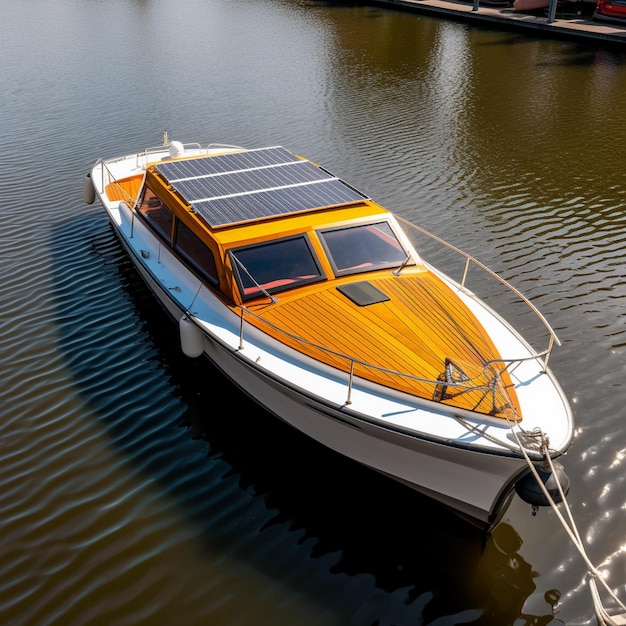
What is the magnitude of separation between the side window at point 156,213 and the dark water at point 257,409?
5.00 ft

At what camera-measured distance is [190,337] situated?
848 centimetres

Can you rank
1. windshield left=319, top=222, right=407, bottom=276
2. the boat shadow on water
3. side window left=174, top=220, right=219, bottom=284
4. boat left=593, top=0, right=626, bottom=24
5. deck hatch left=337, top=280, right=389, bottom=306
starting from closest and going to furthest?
1. the boat shadow on water
2. deck hatch left=337, top=280, right=389, bottom=306
3. windshield left=319, top=222, right=407, bottom=276
4. side window left=174, top=220, right=219, bottom=284
5. boat left=593, top=0, right=626, bottom=24

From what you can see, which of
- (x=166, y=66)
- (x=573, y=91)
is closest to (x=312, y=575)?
(x=573, y=91)

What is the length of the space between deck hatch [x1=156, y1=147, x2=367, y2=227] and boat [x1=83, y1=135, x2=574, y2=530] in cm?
4

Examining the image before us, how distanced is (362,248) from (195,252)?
263 cm

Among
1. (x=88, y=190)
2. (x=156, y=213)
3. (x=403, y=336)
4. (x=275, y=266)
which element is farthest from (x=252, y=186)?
(x=88, y=190)

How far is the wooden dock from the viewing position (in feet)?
105

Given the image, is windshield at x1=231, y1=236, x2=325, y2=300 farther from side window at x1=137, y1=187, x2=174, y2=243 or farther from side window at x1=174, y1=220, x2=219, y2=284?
side window at x1=137, y1=187, x2=174, y2=243

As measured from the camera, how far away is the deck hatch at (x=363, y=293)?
8.09 meters

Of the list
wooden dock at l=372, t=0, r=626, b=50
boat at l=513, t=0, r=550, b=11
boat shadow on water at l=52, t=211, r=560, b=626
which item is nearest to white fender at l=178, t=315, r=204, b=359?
boat shadow on water at l=52, t=211, r=560, b=626

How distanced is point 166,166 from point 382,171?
26.0 feet

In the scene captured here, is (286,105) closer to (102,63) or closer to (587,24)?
(102,63)

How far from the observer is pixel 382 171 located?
17.4 m

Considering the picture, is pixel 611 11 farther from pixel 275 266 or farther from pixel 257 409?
pixel 257 409
